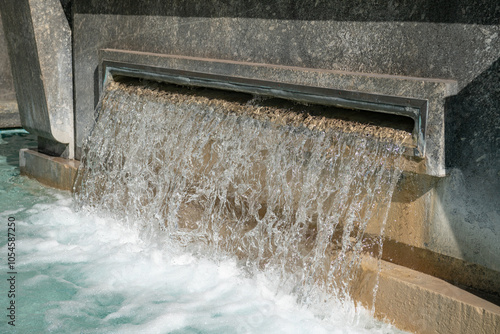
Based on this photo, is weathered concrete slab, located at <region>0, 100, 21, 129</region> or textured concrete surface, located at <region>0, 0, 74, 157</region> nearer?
textured concrete surface, located at <region>0, 0, 74, 157</region>

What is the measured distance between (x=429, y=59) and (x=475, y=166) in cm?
53

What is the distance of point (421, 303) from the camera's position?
257cm

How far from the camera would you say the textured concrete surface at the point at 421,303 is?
2.39 metres

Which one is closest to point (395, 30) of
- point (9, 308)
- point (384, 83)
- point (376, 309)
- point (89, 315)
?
point (384, 83)

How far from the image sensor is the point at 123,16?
4.18 metres

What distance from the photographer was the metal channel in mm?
2484

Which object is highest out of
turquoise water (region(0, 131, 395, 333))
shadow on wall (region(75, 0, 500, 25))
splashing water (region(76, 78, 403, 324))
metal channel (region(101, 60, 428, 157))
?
shadow on wall (region(75, 0, 500, 25))

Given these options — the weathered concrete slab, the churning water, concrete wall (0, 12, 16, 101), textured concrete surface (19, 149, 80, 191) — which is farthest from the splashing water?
concrete wall (0, 12, 16, 101)

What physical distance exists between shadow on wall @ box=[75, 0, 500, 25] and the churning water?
55cm

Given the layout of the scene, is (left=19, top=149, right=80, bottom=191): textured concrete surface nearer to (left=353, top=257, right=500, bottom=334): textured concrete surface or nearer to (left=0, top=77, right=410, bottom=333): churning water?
(left=0, top=77, right=410, bottom=333): churning water

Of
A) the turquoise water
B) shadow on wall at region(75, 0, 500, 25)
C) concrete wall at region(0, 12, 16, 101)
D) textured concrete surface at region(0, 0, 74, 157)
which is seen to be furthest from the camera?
concrete wall at region(0, 12, 16, 101)

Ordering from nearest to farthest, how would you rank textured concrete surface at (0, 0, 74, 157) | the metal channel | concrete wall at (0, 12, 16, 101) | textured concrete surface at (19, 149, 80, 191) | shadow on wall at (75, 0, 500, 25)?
1. shadow on wall at (75, 0, 500, 25)
2. the metal channel
3. textured concrete surface at (0, 0, 74, 157)
4. textured concrete surface at (19, 149, 80, 191)
5. concrete wall at (0, 12, 16, 101)

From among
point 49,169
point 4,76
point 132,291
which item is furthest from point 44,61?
point 4,76

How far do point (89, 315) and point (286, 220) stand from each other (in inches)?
45.6
